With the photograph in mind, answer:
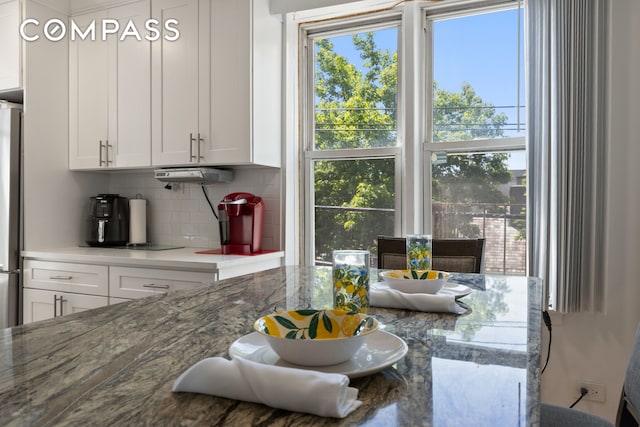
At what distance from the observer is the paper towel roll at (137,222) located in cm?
327

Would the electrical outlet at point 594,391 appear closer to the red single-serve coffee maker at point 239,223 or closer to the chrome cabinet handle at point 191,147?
the red single-serve coffee maker at point 239,223

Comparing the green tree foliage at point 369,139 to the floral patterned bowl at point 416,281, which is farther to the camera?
the green tree foliage at point 369,139

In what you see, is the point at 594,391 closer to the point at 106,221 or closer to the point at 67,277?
the point at 67,277

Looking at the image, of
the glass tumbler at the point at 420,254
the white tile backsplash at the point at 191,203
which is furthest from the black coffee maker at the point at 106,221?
the glass tumbler at the point at 420,254

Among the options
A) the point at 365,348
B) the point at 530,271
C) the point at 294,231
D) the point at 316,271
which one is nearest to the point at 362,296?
the point at 365,348

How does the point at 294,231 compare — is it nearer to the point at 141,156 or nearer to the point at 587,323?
the point at 141,156

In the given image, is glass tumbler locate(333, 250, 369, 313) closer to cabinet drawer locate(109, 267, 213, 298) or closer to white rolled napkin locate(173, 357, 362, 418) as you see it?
white rolled napkin locate(173, 357, 362, 418)

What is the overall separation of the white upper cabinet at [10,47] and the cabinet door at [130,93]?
53 cm

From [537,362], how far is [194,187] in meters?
2.84

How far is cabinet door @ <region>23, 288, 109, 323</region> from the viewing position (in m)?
2.75

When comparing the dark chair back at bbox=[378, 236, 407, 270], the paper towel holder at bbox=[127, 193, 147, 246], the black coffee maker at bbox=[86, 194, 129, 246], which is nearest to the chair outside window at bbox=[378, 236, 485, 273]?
the dark chair back at bbox=[378, 236, 407, 270]

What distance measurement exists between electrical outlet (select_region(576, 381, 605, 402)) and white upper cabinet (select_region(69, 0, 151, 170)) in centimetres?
274

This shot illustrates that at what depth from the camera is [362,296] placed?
103 cm

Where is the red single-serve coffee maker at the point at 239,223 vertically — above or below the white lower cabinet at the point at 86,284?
above
